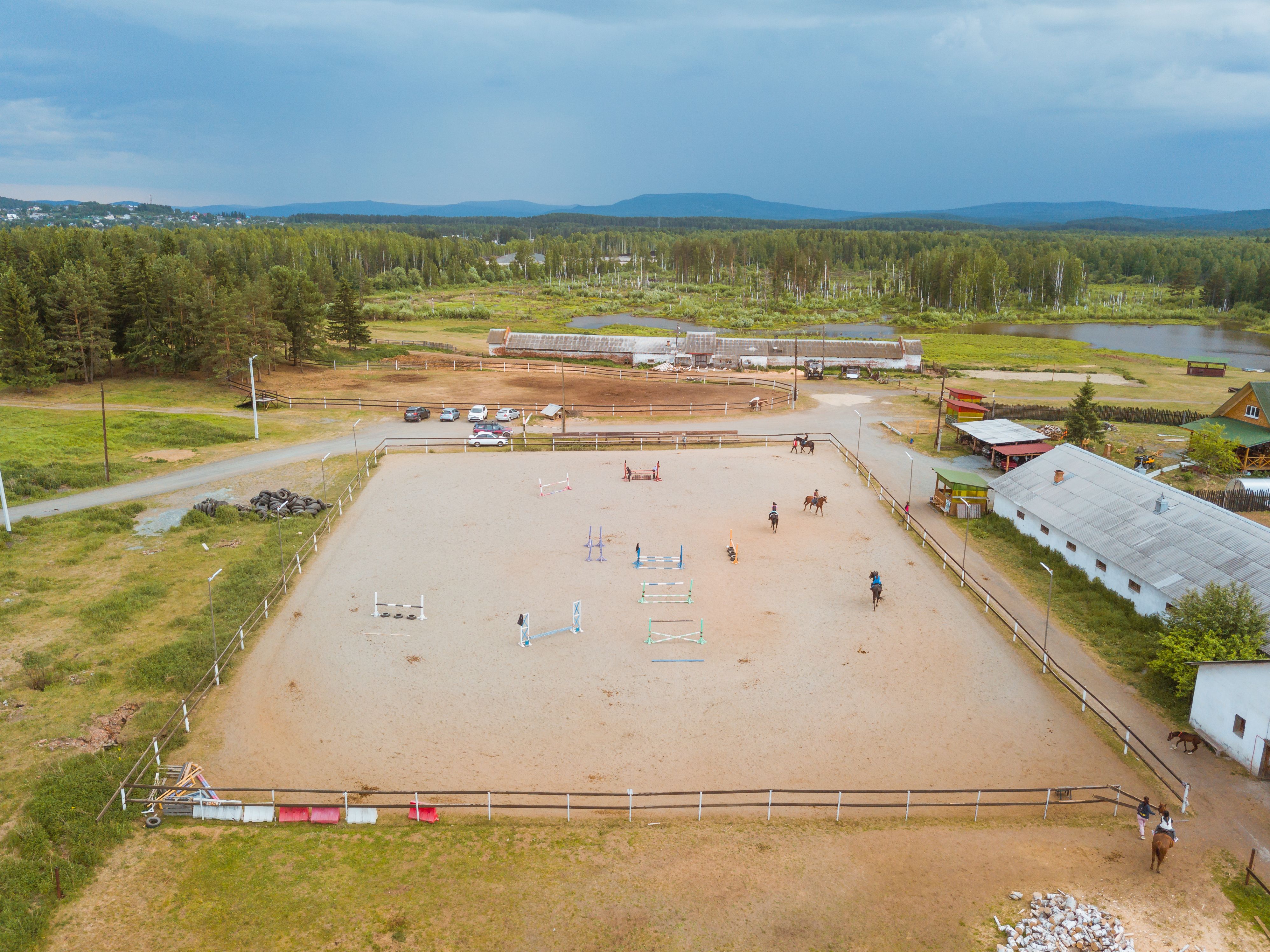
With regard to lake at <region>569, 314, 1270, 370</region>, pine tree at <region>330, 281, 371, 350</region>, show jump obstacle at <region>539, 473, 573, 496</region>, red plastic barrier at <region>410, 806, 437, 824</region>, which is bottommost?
red plastic barrier at <region>410, 806, 437, 824</region>

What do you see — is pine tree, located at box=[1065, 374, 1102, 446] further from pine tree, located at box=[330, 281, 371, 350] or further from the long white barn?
pine tree, located at box=[330, 281, 371, 350]

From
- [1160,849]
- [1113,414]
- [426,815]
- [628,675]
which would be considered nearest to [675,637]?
[628,675]

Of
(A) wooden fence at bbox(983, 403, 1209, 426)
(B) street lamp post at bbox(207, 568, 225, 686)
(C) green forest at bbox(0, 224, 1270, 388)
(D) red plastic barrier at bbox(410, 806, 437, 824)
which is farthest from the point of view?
(C) green forest at bbox(0, 224, 1270, 388)

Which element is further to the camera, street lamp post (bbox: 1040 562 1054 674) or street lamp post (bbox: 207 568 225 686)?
street lamp post (bbox: 1040 562 1054 674)

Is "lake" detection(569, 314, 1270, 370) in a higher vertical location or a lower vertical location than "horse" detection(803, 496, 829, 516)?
higher

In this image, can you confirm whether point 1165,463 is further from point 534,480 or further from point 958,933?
point 958,933

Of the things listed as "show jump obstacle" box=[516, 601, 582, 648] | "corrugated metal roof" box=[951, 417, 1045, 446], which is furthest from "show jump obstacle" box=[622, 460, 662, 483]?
"corrugated metal roof" box=[951, 417, 1045, 446]

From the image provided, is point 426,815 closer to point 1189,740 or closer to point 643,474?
point 1189,740
